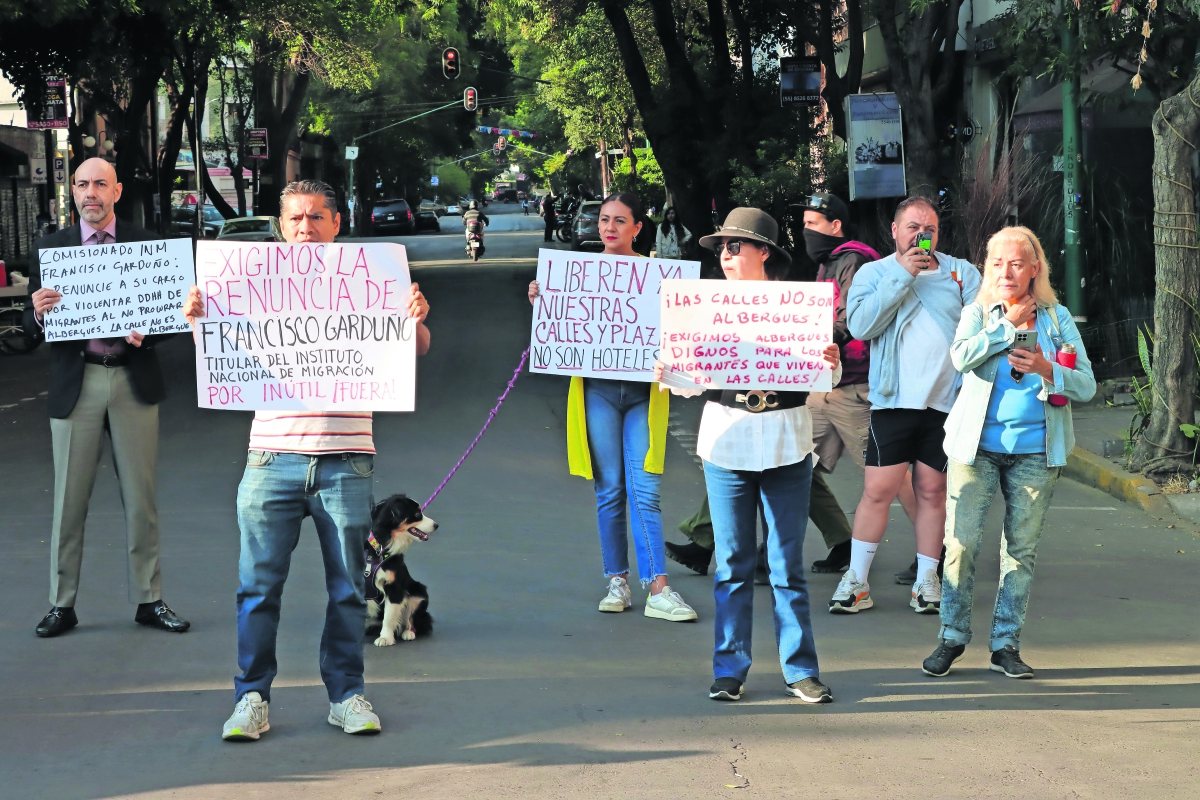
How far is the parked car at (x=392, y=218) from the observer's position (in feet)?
202

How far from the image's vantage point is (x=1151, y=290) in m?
15.1

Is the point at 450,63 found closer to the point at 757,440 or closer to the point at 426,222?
the point at 426,222

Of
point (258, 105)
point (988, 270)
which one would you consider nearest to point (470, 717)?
point (988, 270)

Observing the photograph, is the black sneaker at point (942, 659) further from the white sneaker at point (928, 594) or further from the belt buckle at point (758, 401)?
the belt buckle at point (758, 401)

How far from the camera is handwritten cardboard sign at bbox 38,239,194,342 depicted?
638 cm

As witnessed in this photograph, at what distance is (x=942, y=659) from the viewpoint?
235 inches

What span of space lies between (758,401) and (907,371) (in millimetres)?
1489

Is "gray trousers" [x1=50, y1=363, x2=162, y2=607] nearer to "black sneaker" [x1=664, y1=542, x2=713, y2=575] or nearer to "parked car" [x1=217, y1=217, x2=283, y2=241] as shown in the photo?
"black sneaker" [x1=664, y1=542, x2=713, y2=575]

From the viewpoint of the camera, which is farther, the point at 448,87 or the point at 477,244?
the point at 448,87

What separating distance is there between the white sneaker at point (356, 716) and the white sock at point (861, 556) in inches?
112

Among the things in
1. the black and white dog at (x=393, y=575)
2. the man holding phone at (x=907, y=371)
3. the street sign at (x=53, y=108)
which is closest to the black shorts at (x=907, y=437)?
the man holding phone at (x=907, y=371)

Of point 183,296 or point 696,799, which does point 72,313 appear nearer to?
point 183,296

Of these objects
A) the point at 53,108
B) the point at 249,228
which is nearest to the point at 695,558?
the point at 53,108

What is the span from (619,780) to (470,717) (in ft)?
2.99
